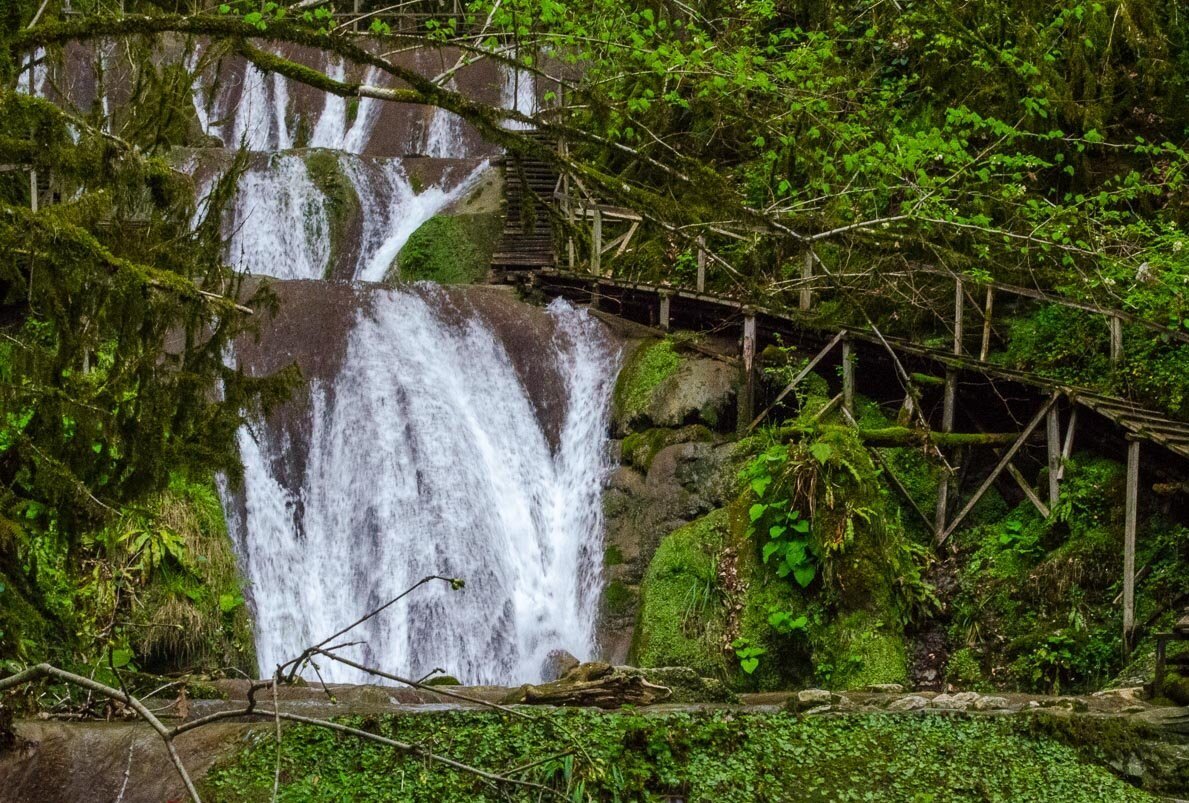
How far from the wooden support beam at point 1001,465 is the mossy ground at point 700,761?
15.9 feet

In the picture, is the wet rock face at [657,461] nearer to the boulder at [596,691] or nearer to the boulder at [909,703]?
the boulder at [596,691]

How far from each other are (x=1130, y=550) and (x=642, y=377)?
6.21m

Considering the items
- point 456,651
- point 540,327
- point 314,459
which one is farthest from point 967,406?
point 314,459

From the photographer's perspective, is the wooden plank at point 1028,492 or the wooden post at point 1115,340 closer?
the wooden plank at point 1028,492

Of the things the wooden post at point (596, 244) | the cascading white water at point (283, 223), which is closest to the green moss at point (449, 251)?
the cascading white water at point (283, 223)

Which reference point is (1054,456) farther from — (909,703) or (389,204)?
(389,204)

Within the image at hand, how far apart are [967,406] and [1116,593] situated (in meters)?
3.48

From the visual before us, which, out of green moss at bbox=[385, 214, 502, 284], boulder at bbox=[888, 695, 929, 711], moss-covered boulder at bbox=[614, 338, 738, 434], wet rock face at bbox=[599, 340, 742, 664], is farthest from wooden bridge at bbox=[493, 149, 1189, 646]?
boulder at bbox=[888, 695, 929, 711]

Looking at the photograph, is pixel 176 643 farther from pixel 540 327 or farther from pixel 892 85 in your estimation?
pixel 892 85

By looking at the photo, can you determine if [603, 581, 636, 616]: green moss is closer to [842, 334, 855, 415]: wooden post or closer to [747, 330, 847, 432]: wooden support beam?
[747, 330, 847, 432]: wooden support beam

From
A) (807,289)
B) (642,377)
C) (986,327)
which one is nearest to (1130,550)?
(986,327)

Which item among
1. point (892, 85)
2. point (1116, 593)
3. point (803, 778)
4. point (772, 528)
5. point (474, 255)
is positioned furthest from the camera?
point (474, 255)

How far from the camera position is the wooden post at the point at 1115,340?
12.3 metres

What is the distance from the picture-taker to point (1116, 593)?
1089cm
